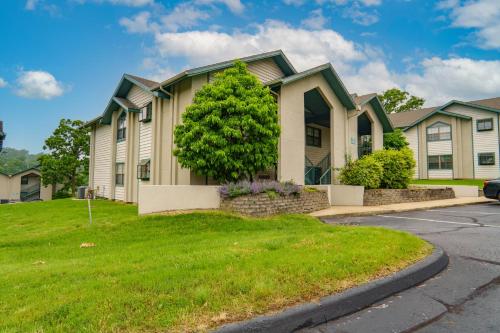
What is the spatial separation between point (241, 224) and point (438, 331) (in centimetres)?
651

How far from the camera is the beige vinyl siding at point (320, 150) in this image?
66.0 ft

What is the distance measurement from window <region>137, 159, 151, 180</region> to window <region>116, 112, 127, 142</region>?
146 inches

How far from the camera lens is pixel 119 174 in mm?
18891

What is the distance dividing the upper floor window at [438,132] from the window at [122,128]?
3036cm

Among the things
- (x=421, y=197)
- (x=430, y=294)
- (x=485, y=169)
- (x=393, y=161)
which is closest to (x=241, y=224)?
(x=430, y=294)

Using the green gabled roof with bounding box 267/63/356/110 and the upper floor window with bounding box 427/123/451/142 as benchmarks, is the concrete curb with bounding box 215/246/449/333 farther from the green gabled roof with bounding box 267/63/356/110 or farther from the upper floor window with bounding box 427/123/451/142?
the upper floor window with bounding box 427/123/451/142

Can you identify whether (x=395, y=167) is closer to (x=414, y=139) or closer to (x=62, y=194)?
(x=414, y=139)

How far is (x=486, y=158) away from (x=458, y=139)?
2993 mm

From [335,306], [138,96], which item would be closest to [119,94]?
[138,96]

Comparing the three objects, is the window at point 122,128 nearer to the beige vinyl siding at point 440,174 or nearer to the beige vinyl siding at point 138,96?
the beige vinyl siding at point 138,96

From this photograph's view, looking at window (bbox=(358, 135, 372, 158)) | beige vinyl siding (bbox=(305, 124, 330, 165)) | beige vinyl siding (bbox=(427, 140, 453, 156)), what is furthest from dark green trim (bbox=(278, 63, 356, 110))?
beige vinyl siding (bbox=(427, 140, 453, 156))

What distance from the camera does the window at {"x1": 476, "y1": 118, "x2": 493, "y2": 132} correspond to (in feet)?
95.6

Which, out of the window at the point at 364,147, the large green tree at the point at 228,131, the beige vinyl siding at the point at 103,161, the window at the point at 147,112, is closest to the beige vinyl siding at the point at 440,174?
the window at the point at 364,147

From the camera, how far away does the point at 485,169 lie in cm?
2944
